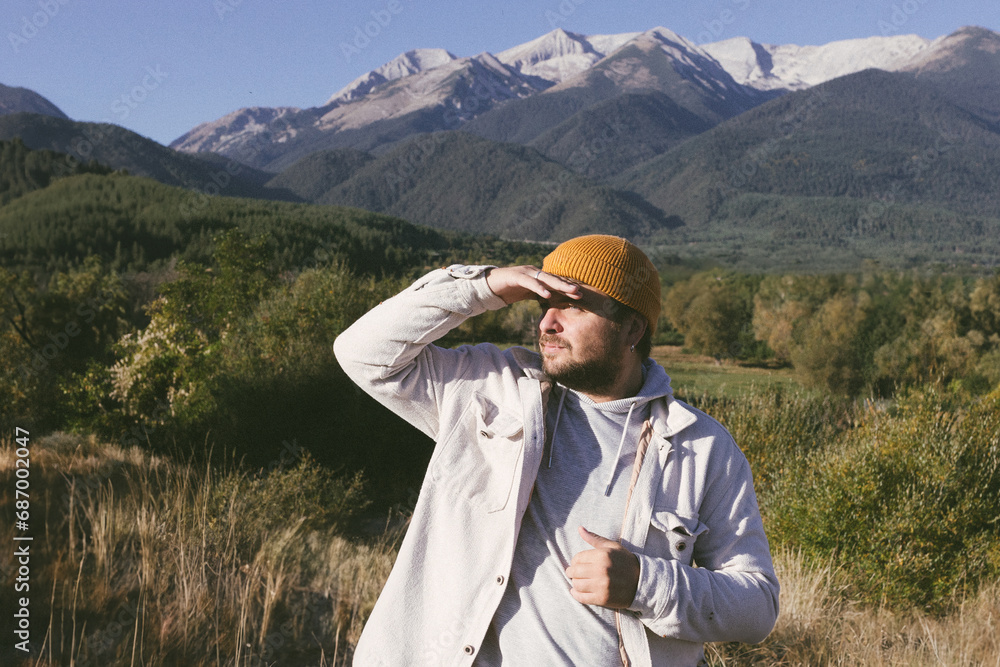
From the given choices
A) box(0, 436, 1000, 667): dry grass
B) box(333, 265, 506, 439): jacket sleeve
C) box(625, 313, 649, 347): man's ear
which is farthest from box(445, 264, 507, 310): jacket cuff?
box(0, 436, 1000, 667): dry grass

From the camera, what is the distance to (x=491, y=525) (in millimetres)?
2115

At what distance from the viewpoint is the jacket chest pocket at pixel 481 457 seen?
214cm

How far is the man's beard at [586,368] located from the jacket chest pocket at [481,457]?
236 millimetres

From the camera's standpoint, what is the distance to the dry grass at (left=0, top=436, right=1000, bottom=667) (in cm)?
399

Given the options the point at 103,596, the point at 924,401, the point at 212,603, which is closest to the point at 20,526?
the point at 103,596

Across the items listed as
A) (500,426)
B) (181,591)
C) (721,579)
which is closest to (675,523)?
(721,579)

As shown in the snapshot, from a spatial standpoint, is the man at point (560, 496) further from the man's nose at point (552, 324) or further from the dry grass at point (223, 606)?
the dry grass at point (223, 606)

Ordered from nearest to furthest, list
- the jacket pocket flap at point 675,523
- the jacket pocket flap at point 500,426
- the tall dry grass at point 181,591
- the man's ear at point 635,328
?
the jacket pocket flap at point 675,523, the jacket pocket flap at point 500,426, the man's ear at point 635,328, the tall dry grass at point 181,591

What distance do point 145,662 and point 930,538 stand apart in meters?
7.47

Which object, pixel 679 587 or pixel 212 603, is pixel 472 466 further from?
pixel 212 603

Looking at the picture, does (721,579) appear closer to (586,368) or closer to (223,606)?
(586,368)

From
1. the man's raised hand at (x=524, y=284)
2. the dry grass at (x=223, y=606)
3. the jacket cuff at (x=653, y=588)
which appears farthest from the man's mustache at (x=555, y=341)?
the dry grass at (x=223, y=606)

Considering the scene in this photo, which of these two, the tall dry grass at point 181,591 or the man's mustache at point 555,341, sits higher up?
the man's mustache at point 555,341

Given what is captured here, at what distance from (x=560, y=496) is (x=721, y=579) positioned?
1.72 feet
